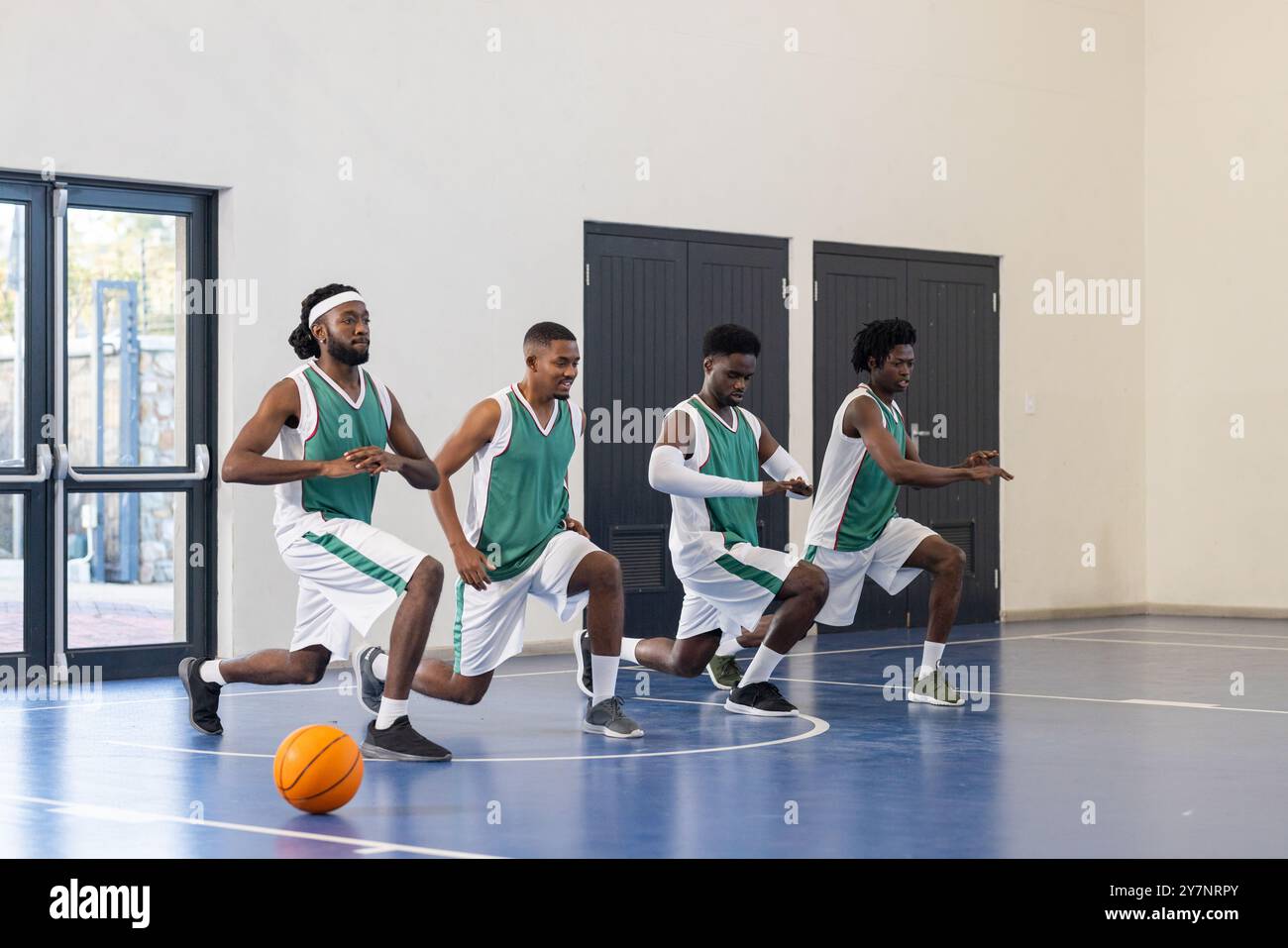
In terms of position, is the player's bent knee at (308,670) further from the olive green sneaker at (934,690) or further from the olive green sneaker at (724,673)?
the olive green sneaker at (934,690)

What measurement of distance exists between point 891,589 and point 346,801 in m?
3.47

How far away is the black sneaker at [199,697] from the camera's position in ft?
22.3

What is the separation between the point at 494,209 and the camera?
10.1 metres

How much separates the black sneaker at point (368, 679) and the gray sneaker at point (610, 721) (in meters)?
0.82

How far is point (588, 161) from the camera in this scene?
1049 cm

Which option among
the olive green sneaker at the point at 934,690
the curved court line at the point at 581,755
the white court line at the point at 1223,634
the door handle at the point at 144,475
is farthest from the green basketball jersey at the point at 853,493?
the white court line at the point at 1223,634

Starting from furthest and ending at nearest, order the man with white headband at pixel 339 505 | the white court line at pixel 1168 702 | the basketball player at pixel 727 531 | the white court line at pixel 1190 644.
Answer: the white court line at pixel 1190 644, the white court line at pixel 1168 702, the basketball player at pixel 727 531, the man with white headband at pixel 339 505

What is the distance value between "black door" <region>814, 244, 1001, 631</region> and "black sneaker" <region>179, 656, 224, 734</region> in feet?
18.2

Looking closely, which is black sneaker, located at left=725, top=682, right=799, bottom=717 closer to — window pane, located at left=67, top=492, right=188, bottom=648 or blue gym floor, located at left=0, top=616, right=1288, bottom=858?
blue gym floor, located at left=0, top=616, right=1288, bottom=858

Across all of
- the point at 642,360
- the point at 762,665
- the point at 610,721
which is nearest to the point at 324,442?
the point at 610,721

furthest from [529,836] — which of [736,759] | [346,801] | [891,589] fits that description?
[891,589]

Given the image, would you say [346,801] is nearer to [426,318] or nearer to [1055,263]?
[426,318]

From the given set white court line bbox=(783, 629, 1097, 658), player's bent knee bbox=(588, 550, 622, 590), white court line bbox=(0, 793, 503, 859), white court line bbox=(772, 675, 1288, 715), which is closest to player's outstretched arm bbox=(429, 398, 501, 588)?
player's bent knee bbox=(588, 550, 622, 590)

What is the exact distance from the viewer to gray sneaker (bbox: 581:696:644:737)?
6617 millimetres
